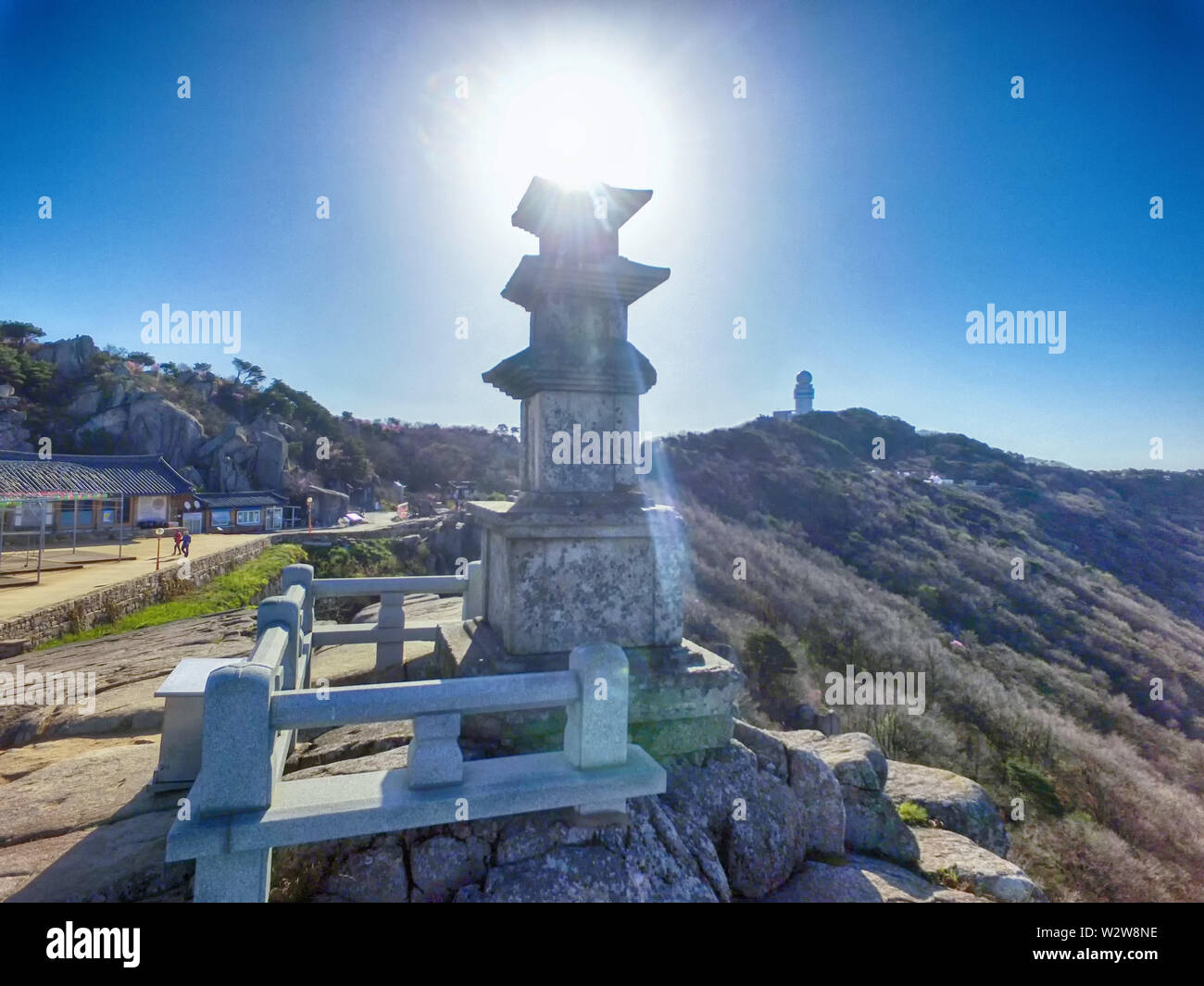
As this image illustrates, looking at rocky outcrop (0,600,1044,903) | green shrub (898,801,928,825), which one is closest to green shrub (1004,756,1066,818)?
green shrub (898,801,928,825)

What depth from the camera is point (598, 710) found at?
9.18 feet

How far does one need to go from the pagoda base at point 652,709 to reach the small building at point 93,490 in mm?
22452

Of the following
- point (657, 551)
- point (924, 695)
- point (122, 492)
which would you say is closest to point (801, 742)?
point (657, 551)

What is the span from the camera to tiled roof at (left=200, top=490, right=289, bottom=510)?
29156 mm

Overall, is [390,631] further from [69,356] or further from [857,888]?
[69,356]

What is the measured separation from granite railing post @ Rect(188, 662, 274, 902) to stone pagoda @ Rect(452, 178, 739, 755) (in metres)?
1.50

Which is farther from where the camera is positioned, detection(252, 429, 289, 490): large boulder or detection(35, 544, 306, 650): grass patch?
detection(252, 429, 289, 490): large boulder

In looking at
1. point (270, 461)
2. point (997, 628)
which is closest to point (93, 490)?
point (270, 461)

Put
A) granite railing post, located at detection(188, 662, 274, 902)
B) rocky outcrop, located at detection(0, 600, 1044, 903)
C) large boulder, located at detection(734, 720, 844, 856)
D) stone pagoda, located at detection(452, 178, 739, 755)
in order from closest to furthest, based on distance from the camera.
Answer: granite railing post, located at detection(188, 662, 274, 902) < rocky outcrop, located at detection(0, 600, 1044, 903) < stone pagoda, located at detection(452, 178, 739, 755) < large boulder, located at detection(734, 720, 844, 856)

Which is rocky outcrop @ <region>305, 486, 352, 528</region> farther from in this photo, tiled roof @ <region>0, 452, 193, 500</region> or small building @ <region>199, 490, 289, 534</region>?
tiled roof @ <region>0, 452, 193, 500</region>

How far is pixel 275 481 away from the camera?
36.8 meters
